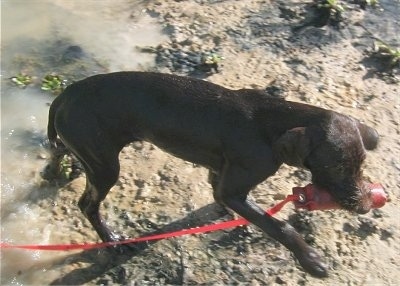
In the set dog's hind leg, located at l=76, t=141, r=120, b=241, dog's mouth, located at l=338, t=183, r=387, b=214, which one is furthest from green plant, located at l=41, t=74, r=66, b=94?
dog's mouth, located at l=338, t=183, r=387, b=214

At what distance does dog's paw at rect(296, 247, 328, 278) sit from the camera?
15.5 feet

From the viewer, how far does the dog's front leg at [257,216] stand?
4734 mm

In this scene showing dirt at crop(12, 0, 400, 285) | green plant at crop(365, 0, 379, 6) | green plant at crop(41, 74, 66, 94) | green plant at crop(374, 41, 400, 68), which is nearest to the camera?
dirt at crop(12, 0, 400, 285)

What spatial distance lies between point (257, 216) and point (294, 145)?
25.3 inches

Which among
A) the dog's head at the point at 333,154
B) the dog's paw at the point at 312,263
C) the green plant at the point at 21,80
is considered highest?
the dog's head at the point at 333,154

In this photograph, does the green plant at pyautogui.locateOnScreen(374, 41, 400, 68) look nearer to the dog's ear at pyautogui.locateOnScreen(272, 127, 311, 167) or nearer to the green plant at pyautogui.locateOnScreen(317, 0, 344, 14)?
the green plant at pyautogui.locateOnScreen(317, 0, 344, 14)

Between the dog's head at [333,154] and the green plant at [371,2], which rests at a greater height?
the dog's head at [333,154]

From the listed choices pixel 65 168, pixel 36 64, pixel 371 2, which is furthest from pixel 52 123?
pixel 371 2

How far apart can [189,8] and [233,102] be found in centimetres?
397

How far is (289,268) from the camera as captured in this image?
5.44 m

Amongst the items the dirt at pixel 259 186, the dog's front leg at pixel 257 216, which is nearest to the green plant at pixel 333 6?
the dirt at pixel 259 186

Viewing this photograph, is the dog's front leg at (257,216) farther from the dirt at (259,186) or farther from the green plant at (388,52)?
the green plant at (388,52)

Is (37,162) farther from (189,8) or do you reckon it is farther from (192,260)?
(189,8)

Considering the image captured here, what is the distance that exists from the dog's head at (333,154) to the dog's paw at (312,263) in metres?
0.43
